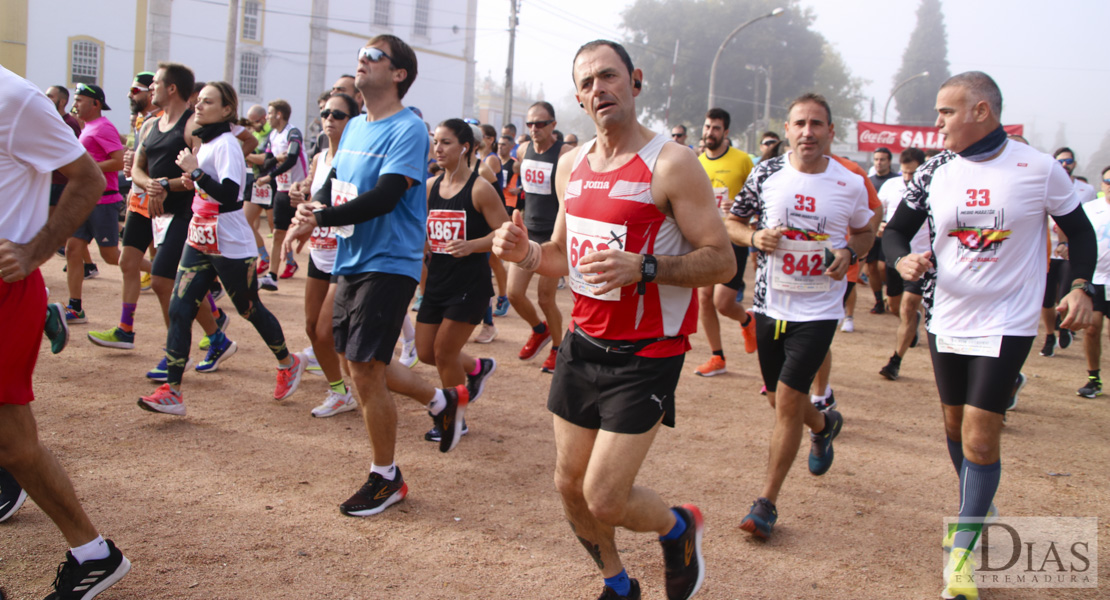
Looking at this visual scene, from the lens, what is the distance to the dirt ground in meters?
3.39

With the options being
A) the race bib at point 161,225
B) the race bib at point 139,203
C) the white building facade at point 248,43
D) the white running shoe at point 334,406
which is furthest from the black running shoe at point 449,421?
the white building facade at point 248,43

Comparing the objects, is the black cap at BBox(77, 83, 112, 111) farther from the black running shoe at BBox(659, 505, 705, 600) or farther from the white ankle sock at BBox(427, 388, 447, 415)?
the black running shoe at BBox(659, 505, 705, 600)

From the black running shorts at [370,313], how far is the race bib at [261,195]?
783 cm

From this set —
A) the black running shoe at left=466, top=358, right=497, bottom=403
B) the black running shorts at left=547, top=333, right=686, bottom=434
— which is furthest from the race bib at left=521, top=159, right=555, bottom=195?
the black running shorts at left=547, top=333, right=686, bottom=434

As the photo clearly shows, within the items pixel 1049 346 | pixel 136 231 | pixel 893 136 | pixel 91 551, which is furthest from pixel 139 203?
pixel 893 136

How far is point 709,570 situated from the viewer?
357 centimetres

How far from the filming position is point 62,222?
290 centimetres

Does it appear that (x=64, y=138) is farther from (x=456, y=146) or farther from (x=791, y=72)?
(x=791, y=72)

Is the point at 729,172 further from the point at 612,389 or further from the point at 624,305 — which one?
the point at 612,389

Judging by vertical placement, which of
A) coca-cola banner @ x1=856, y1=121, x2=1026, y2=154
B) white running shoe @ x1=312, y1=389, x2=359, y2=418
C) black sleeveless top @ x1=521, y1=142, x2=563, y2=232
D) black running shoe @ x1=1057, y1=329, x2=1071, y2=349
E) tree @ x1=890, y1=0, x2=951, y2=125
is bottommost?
white running shoe @ x1=312, y1=389, x2=359, y2=418

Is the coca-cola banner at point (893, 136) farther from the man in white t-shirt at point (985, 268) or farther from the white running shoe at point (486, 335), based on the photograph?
the man in white t-shirt at point (985, 268)

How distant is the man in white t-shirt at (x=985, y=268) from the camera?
341cm

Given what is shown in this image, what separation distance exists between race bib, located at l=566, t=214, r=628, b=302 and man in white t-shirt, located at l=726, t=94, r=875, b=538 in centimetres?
161

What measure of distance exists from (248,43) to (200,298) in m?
37.8
